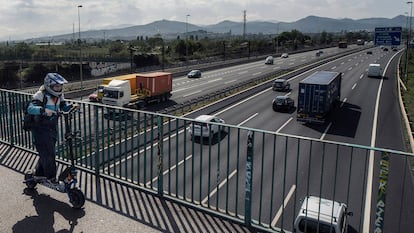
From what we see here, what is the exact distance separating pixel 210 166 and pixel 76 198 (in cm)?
236

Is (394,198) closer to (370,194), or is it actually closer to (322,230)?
(370,194)

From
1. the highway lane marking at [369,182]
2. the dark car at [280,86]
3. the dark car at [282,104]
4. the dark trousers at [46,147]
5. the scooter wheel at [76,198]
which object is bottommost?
the highway lane marking at [369,182]

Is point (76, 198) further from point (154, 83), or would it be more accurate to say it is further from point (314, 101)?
point (154, 83)

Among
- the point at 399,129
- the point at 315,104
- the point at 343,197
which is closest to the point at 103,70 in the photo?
the point at 315,104

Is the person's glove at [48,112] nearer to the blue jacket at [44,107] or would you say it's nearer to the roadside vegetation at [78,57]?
the blue jacket at [44,107]

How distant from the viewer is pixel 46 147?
6703 mm

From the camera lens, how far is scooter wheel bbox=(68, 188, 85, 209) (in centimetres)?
634

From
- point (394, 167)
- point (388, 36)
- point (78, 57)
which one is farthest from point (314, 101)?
point (78, 57)

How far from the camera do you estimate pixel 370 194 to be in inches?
640

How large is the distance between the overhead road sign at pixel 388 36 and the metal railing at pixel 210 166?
24.3m

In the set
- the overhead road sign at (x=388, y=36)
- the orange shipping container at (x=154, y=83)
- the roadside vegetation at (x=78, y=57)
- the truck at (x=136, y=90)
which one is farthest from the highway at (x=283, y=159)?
the roadside vegetation at (x=78, y=57)

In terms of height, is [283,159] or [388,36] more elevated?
[388,36]

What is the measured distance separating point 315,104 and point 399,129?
6.68 meters

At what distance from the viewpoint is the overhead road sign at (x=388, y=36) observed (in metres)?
41.2
